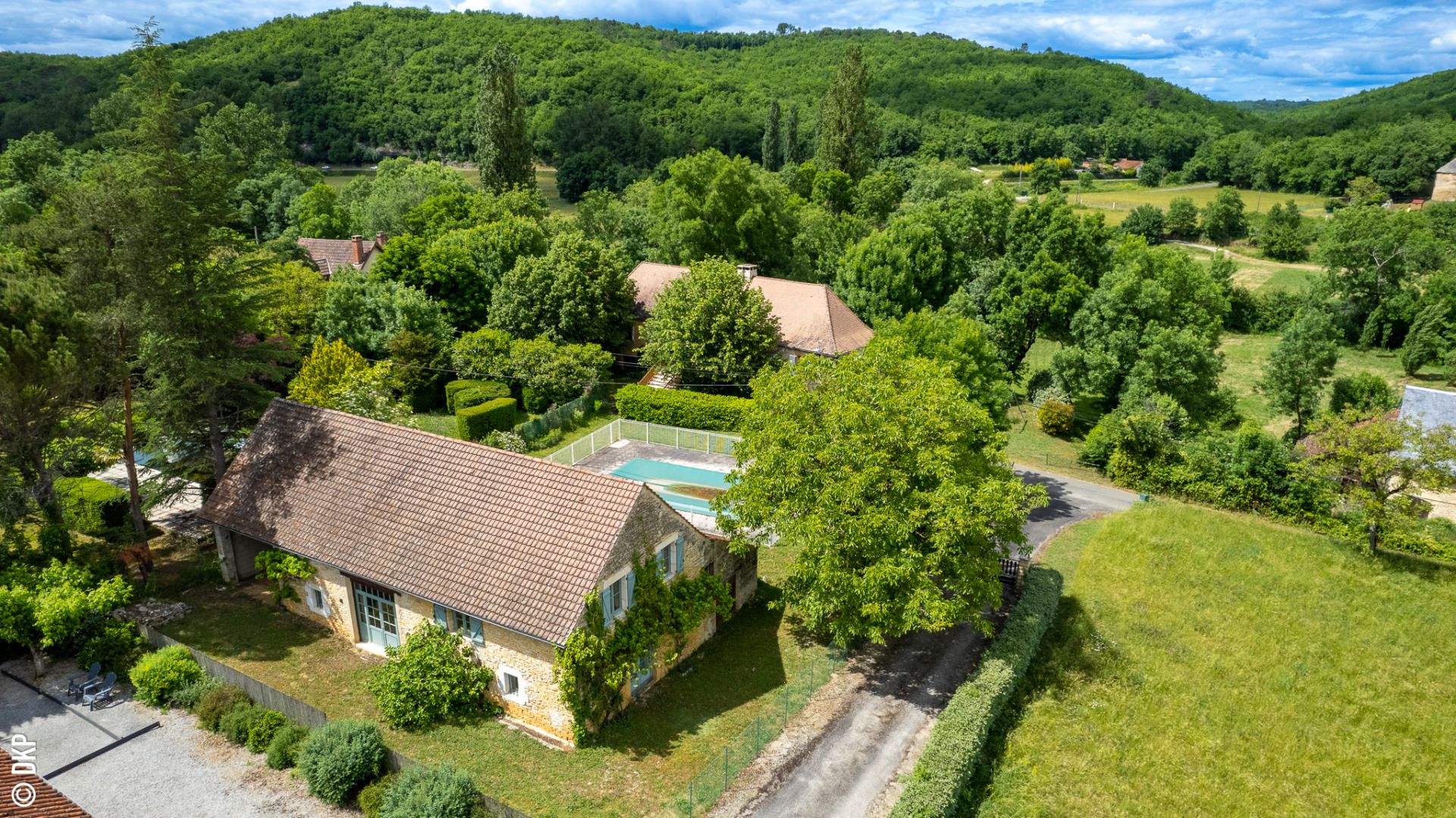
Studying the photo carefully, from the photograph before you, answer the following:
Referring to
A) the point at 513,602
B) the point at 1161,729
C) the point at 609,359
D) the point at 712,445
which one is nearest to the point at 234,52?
the point at 609,359

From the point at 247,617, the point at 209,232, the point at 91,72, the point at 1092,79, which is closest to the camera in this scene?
the point at 247,617

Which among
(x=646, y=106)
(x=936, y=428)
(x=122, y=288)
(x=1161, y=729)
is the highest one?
(x=646, y=106)

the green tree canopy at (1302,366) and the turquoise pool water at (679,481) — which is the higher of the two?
the green tree canopy at (1302,366)

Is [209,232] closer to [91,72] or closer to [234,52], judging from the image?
[234,52]

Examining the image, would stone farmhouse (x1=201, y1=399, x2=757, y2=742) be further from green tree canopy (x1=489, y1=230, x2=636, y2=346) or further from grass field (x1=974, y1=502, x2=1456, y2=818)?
green tree canopy (x1=489, y1=230, x2=636, y2=346)

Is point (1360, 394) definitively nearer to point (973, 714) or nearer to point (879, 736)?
point (973, 714)

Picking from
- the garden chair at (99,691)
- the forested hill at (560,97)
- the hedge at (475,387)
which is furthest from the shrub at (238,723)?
the forested hill at (560,97)

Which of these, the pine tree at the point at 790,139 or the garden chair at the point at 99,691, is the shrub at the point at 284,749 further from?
the pine tree at the point at 790,139
